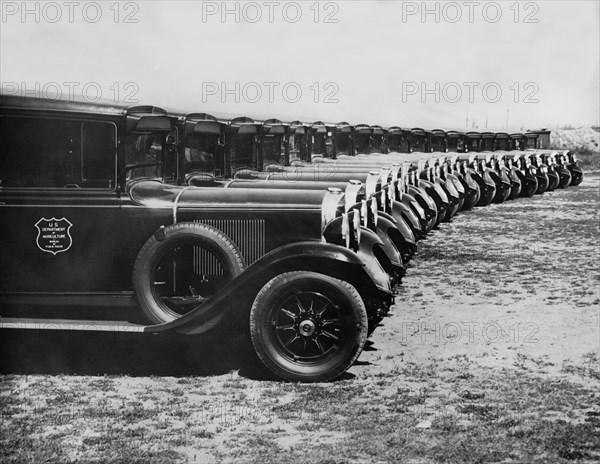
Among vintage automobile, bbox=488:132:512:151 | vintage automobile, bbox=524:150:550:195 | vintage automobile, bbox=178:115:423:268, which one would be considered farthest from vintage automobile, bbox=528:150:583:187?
vintage automobile, bbox=178:115:423:268

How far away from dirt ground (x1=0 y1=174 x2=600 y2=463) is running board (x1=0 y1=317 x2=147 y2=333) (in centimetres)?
13

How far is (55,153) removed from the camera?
20.0ft

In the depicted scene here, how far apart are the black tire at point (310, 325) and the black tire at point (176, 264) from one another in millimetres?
530

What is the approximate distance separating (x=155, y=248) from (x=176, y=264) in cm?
31

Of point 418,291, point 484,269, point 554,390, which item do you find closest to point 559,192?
point 484,269

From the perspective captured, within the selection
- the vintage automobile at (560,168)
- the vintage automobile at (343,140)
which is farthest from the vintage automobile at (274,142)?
the vintage automobile at (560,168)

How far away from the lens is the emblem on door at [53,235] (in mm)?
6141

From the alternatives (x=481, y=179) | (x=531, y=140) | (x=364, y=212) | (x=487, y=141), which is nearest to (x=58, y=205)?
(x=364, y=212)

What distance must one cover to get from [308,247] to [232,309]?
69 cm

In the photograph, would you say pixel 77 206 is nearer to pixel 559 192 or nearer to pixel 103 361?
pixel 103 361

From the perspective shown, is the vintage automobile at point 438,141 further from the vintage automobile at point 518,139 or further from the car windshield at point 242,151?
the car windshield at point 242,151

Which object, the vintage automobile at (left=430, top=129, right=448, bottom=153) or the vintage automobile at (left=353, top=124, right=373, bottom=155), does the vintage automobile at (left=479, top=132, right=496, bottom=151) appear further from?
the vintage automobile at (left=353, top=124, right=373, bottom=155)

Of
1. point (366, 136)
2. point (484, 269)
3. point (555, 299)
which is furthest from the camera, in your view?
point (366, 136)

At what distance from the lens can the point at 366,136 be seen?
1770cm
